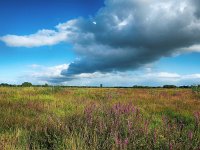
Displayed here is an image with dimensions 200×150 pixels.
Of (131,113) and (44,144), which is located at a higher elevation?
(131,113)

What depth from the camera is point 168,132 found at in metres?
5.13

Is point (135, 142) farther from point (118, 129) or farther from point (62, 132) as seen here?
point (62, 132)

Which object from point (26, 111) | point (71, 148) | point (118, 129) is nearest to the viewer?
point (71, 148)

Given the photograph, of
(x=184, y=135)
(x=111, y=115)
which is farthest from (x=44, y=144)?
(x=184, y=135)

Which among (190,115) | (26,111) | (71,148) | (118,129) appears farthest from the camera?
(190,115)

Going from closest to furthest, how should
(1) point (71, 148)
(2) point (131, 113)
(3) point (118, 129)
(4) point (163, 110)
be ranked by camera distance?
(1) point (71, 148)
(3) point (118, 129)
(2) point (131, 113)
(4) point (163, 110)

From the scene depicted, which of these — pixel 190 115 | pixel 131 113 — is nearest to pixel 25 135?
pixel 131 113

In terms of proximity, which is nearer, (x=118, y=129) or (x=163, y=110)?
(x=118, y=129)

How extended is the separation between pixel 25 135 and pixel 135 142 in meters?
2.32

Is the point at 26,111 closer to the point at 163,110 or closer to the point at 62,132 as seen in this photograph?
the point at 62,132

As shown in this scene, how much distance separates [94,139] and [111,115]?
5.20ft

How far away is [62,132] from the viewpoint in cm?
596

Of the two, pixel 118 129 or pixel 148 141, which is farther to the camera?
pixel 118 129

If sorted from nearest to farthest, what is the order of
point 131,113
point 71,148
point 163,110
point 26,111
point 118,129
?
point 71,148
point 118,129
point 131,113
point 26,111
point 163,110
